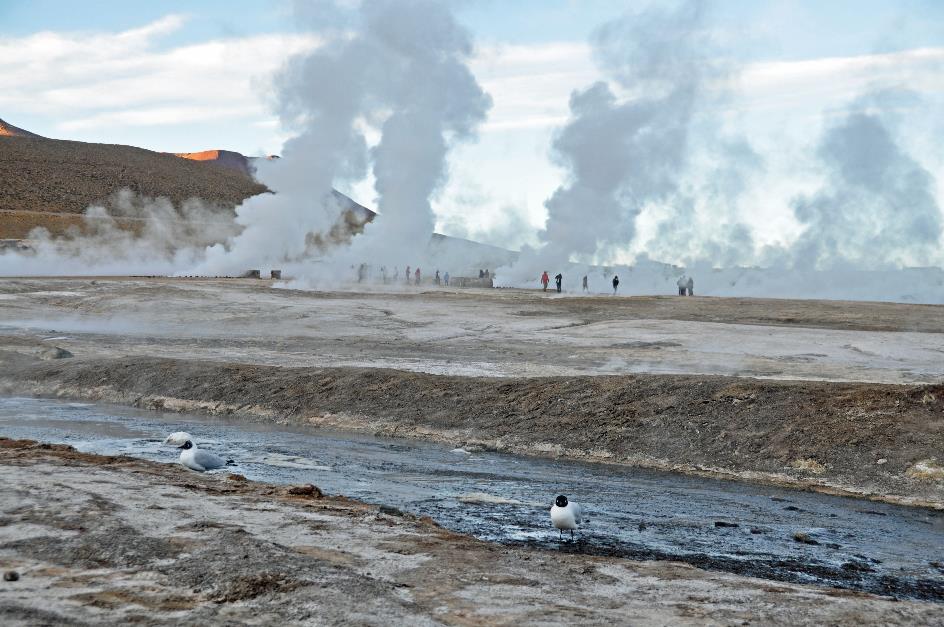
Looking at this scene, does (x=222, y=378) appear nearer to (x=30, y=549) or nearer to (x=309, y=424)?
(x=309, y=424)

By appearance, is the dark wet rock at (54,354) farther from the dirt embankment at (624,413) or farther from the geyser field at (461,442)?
the dirt embankment at (624,413)

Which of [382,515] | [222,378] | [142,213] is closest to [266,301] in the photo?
[222,378]

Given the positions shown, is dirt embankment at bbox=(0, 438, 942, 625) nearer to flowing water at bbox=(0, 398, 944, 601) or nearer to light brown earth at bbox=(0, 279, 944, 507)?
flowing water at bbox=(0, 398, 944, 601)

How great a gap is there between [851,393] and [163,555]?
12.5 meters

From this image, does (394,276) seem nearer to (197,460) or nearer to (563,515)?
(197,460)

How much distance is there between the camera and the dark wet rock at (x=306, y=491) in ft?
39.8

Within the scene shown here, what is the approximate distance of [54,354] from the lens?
87.3ft

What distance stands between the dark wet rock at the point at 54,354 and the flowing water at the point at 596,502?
6.79 meters

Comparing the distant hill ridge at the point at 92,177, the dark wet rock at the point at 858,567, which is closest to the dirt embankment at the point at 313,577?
the dark wet rock at the point at 858,567

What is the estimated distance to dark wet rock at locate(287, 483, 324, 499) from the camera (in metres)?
12.1

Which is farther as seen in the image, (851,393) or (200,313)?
(200,313)

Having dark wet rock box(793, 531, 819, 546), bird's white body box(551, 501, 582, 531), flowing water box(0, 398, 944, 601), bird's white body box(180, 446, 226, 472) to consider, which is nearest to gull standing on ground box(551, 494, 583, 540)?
bird's white body box(551, 501, 582, 531)

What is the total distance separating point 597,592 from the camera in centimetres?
825

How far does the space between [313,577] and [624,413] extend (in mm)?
11138
